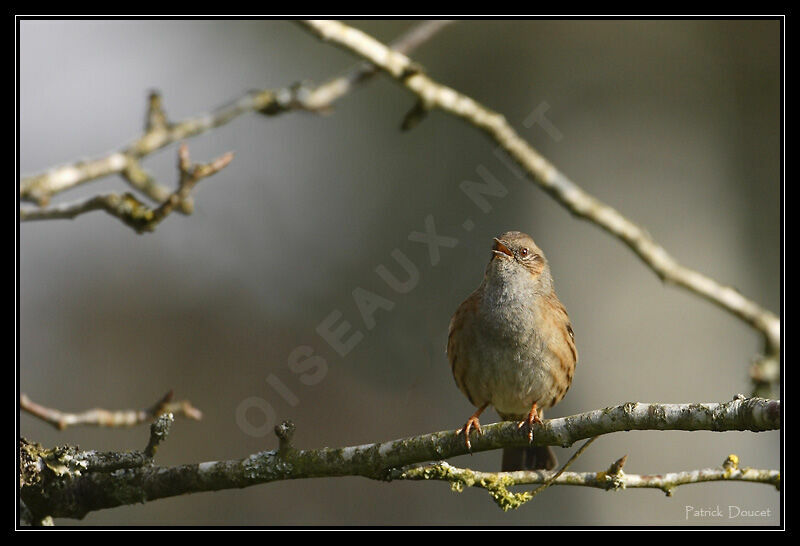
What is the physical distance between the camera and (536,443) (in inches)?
185

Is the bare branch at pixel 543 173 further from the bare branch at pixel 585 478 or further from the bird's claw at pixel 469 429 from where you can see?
the bird's claw at pixel 469 429

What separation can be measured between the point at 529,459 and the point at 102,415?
11.0 feet

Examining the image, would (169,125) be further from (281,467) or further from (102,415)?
(281,467)

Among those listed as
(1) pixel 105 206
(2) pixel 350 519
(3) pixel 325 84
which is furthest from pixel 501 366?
(2) pixel 350 519

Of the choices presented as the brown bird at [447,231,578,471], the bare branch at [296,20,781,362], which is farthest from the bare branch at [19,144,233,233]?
the brown bird at [447,231,578,471]

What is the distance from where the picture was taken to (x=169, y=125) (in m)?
5.39

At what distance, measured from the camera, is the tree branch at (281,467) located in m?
4.61

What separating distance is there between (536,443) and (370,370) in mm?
6073

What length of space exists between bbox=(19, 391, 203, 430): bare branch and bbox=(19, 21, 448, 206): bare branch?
3.68 ft

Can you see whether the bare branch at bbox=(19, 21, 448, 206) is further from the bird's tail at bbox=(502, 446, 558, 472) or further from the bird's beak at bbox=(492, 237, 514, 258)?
the bird's tail at bbox=(502, 446, 558, 472)

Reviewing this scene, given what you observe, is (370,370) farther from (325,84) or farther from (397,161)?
(325,84)

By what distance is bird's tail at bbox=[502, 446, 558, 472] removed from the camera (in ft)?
22.1

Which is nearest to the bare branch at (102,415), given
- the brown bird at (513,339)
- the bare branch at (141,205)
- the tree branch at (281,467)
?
the tree branch at (281,467)

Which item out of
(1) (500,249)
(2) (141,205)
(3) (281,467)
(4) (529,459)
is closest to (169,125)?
(2) (141,205)
